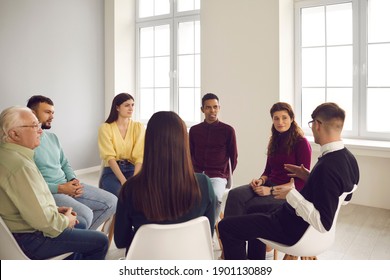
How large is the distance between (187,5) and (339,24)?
2318 millimetres

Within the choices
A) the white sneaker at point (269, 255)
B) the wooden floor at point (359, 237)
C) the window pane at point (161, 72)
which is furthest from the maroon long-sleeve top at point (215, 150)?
the window pane at point (161, 72)

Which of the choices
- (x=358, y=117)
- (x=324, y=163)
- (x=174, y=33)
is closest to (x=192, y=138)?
(x=324, y=163)

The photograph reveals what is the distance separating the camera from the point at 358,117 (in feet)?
14.2

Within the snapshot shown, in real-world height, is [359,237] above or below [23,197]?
below

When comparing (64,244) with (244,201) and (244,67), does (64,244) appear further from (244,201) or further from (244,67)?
(244,67)

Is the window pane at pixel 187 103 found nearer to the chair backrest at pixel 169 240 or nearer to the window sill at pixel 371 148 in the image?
the window sill at pixel 371 148

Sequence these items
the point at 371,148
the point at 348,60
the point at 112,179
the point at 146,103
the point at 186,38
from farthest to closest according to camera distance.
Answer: the point at 146,103 → the point at 186,38 → the point at 348,60 → the point at 371,148 → the point at 112,179

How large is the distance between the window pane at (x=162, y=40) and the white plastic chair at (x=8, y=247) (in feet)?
15.3

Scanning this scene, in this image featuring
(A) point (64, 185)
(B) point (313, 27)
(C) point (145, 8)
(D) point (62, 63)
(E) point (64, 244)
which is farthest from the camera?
(C) point (145, 8)

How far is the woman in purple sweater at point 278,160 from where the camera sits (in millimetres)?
2713

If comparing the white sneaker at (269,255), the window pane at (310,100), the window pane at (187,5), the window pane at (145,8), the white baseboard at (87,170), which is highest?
the window pane at (145,8)

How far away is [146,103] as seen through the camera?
6.36 meters

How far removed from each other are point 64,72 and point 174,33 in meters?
1.72

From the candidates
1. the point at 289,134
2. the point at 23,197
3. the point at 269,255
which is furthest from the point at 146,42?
the point at 23,197
